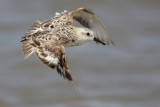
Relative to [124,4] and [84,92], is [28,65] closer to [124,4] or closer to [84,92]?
[84,92]

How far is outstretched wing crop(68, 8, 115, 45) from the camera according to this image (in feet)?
29.1

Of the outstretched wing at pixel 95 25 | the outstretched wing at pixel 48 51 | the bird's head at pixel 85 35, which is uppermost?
the outstretched wing at pixel 95 25

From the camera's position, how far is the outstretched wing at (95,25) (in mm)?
8867

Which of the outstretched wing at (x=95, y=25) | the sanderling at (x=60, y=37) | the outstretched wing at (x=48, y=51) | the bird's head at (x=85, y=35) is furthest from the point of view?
the outstretched wing at (x=95, y=25)

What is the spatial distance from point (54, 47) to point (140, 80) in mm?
3840

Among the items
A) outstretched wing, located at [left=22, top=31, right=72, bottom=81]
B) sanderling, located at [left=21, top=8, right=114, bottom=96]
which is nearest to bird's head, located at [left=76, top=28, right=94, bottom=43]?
sanderling, located at [left=21, top=8, right=114, bottom=96]

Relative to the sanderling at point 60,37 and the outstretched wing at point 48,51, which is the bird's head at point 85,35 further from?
the outstretched wing at point 48,51

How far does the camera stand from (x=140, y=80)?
11094mm

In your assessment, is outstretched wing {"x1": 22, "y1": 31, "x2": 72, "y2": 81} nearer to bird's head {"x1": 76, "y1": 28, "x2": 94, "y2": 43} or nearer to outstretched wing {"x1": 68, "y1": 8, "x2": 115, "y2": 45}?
bird's head {"x1": 76, "y1": 28, "x2": 94, "y2": 43}

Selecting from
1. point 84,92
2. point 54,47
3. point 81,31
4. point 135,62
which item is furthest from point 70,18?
point 135,62

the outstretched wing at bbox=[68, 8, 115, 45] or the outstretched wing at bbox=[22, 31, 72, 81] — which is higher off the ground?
the outstretched wing at bbox=[68, 8, 115, 45]

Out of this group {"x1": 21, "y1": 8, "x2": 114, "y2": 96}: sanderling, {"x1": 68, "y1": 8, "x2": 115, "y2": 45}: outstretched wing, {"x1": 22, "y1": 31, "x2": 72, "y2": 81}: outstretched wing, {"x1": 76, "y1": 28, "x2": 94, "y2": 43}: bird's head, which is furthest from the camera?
{"x1": 68, "y1": 8, "x2": 115, "y2": 45}: outstretched wing

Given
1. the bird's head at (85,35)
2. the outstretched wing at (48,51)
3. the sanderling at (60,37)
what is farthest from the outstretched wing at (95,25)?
the outstretched wing at (48,51)

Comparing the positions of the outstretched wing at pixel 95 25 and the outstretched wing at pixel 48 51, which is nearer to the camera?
the outstretched wing at pixel 48 51
